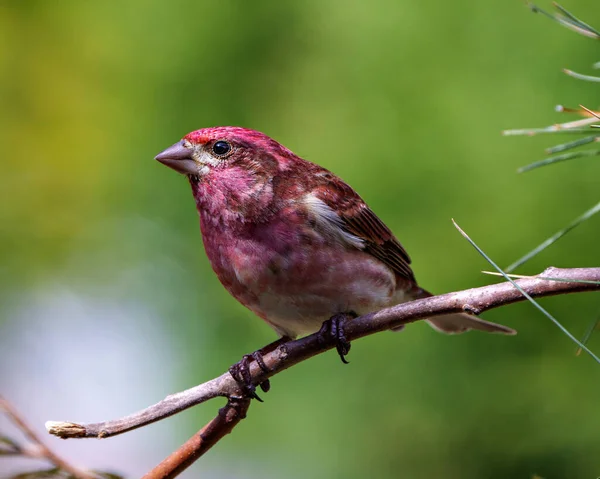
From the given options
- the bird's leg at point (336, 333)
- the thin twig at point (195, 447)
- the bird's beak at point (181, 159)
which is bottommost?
the thin twig at point (195, 447)

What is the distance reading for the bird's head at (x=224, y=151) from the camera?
11.7ft

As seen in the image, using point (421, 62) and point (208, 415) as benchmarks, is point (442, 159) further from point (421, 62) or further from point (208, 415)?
point (208, 415)

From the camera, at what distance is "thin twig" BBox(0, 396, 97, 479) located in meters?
2.13

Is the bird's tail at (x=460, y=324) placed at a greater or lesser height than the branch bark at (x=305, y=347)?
lesser

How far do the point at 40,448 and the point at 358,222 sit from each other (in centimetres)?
193

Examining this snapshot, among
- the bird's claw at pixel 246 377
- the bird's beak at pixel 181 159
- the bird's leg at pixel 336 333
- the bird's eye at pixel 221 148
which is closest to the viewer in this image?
the bird's claw at pixel 246 377

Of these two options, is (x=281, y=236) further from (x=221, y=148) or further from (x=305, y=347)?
(x=305, y=347)

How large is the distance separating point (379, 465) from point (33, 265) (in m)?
2.95

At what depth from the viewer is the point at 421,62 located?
4.21 meters

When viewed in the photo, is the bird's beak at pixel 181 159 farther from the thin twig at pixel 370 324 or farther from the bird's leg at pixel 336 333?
the thin twig at pixel 370 324

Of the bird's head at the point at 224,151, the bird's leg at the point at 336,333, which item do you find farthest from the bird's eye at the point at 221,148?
the bird's leg at the point at 336,333

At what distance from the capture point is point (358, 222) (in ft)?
12.4

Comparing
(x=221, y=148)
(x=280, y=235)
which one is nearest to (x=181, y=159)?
(x=221, y=148)

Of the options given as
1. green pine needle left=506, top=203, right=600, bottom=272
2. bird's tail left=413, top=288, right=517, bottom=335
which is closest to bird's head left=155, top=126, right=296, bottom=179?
bird's tail left=413, top=288, right=517, bottom=335
